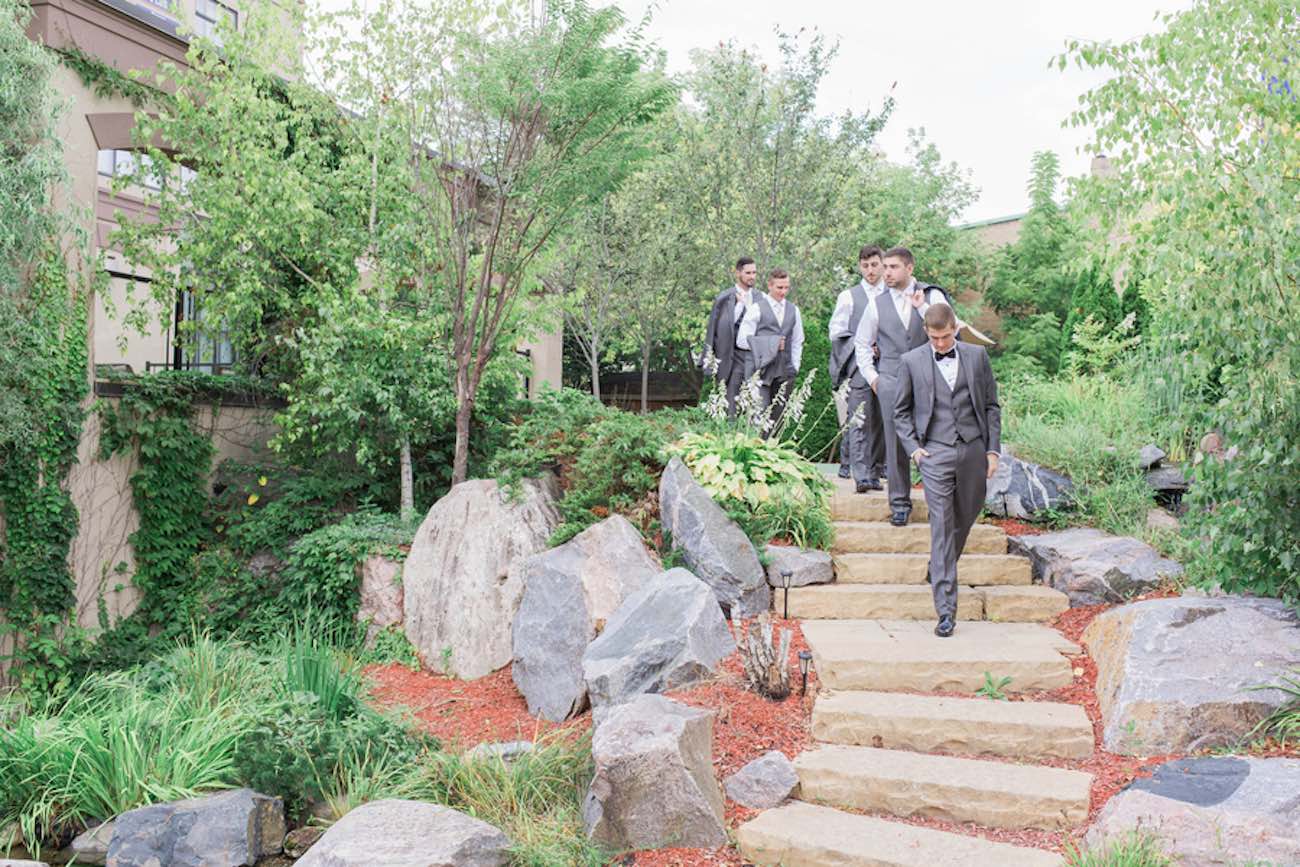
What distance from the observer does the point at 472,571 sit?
7.61 meters

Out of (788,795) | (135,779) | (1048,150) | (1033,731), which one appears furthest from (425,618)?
(1048,150)

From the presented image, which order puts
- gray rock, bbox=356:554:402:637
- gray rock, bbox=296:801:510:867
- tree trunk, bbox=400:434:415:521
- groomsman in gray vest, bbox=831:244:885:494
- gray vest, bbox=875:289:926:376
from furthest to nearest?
1. tree trunk, bbox=400:434:415:521
2. gray rock, bbox=356:554:402:637
3. groomsman in gray vest, bbox=831:244:885:494
4. gray vest, bbox=875:289:926:376
5. gray rock, bbox=296:801:510:867

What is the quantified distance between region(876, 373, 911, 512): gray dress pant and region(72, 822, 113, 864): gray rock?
520 centimetres

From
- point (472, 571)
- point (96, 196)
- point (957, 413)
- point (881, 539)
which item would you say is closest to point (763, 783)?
point (957, 413)

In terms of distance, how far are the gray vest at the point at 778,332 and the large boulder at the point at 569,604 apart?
2299 mm

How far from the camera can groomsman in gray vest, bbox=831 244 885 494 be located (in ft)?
24.7

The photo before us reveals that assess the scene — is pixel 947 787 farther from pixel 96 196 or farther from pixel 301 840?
pixel 96 196

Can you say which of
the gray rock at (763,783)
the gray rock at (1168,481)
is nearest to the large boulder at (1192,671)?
the gray rock at (763,783)

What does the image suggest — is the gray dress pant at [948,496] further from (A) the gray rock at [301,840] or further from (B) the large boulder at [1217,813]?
(A) the gray rock at [301,840]

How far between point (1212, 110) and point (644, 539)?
4.95 m

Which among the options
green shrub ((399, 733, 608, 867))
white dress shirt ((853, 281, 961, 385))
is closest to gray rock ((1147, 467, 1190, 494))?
white dress shirt ((853, 281, 961, 385))

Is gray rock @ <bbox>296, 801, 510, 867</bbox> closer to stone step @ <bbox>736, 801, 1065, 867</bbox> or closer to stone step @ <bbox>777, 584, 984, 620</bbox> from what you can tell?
stone step @ <bbox>736, 801, 1065, 867</bbox>

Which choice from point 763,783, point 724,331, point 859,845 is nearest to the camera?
point 859,845

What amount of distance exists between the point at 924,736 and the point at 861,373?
3.33 metres
